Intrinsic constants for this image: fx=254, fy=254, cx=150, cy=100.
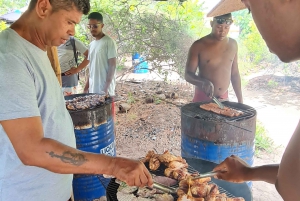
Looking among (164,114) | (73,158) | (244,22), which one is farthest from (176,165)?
(244,22)

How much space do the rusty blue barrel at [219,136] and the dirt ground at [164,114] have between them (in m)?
0.59

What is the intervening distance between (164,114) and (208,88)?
3785mm

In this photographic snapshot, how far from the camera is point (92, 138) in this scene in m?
3.51

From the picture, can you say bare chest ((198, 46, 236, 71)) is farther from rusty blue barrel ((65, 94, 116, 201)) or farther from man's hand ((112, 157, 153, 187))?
man's hand ((112, 157, 153, 187))

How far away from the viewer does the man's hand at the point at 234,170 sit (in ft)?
5.68

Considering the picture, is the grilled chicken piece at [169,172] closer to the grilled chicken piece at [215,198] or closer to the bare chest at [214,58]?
the grilled chicken piece at [215,198]

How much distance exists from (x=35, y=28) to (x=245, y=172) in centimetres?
169

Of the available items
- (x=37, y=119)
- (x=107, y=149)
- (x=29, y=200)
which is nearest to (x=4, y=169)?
(x=29, y=200)

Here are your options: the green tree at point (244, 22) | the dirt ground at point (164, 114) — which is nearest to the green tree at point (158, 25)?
the dirt ground at point (164, 114)

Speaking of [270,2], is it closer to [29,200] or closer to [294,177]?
[294,177]

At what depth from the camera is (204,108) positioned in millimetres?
3531

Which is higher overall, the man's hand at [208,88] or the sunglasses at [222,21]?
the sunglasses at [222,21]

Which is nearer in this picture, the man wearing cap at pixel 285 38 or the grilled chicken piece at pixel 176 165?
the man wearing cap at pixel 285 38

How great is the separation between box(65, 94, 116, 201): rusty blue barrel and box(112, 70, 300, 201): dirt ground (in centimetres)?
51
